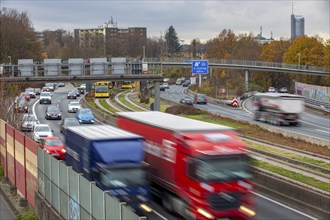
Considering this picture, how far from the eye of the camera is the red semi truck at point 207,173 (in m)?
17.0

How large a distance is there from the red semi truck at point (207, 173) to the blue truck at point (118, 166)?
106 centimetres

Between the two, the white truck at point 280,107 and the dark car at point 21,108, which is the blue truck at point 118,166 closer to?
the dark car at point 21,108

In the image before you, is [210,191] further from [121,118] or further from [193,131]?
[121,118]

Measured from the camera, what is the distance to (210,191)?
667 inches

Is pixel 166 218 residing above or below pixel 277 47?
below

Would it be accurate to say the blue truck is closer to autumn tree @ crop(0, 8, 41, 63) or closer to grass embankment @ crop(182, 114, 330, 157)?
grass embankment @ crop(182, 114, 330, 157)

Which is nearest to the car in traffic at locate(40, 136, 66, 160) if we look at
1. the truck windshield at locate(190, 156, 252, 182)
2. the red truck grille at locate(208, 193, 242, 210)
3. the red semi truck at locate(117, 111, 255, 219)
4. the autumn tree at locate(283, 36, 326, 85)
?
the red semi truck at locate(117, 111, 255, 219)

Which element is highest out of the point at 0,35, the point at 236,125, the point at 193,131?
the point at 0,35

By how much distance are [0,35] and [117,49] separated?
7136 cm

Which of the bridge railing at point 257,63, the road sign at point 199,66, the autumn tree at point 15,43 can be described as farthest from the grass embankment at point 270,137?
the autumn tree at point 15,43

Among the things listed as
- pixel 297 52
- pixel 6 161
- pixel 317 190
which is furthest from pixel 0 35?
pixel 317 190

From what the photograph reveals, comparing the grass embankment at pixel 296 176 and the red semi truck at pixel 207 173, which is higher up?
the red semi truck at pixel 207 173

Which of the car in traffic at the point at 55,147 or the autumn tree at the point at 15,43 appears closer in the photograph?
the car in traffic at the point at 55,147

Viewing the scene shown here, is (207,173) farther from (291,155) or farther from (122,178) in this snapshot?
(291,155)
